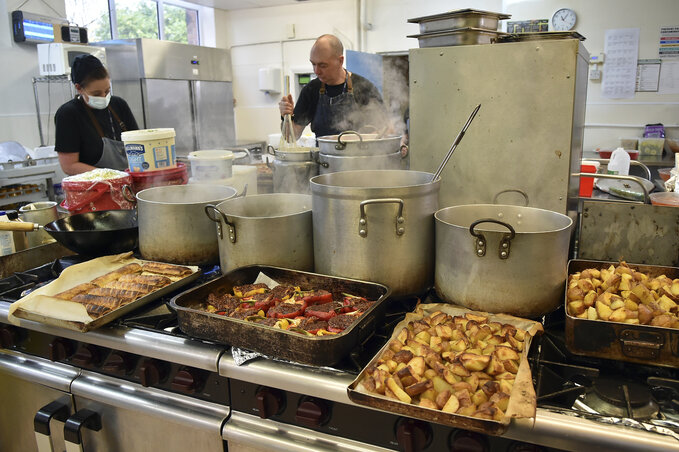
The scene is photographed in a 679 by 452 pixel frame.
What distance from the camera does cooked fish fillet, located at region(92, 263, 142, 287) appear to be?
5.11ft

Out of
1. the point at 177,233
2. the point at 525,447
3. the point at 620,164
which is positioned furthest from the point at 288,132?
the point at 620,164

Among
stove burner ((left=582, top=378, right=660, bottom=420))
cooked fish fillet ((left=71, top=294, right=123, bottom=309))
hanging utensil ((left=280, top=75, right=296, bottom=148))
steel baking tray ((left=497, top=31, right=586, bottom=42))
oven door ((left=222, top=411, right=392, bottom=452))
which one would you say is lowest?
oven door ((left=222, top=411, right=392, bottom=452))

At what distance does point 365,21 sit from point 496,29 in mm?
5279

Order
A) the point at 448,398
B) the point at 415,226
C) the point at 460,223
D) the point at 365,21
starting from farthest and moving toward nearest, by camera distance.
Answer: the point at 365,21
the point at 460,223
the point at 415,226
the point at 448,398

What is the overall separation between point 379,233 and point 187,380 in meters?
0.65

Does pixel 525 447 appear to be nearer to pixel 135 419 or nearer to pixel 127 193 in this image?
pixel 135 419

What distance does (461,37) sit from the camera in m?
1.68

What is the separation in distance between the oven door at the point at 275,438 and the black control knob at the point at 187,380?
0.13 m

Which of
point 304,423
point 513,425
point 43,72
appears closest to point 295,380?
point 304,423

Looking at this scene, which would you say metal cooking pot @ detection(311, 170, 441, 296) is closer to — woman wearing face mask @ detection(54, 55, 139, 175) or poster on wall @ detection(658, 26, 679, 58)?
woman wearing face mask @ detection(54, 55, 139, 175)

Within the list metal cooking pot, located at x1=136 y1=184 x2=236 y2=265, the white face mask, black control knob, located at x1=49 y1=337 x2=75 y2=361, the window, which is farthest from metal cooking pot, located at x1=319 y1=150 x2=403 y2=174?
the window

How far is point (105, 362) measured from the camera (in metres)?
1.43

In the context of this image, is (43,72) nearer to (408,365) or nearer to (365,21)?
(365,21)

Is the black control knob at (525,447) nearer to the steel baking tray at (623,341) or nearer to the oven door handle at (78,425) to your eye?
the steel baking tray at (623,341)
